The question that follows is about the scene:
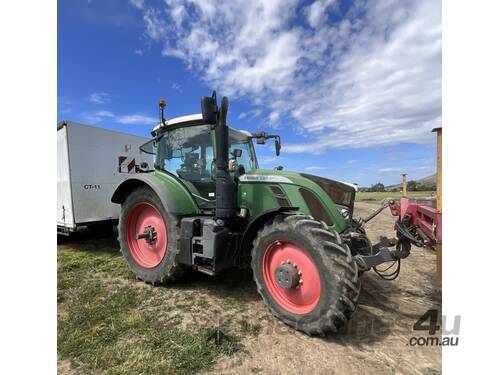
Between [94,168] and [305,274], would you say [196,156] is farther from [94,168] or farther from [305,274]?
[94,168]

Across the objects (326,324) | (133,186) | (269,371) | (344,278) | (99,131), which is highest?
(99,131)

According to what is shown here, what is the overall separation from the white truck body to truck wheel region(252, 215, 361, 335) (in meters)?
4.40

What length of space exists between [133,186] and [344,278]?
3519mm

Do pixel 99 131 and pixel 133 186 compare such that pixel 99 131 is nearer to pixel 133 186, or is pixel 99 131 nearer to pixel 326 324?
pixel 133 186

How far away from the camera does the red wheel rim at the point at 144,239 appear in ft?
13.6

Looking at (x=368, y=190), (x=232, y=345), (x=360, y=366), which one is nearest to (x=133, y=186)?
(x=232, y=345)

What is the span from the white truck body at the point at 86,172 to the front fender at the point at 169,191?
6.27 feet

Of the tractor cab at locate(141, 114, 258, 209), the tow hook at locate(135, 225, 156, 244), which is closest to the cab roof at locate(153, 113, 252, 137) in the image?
the tractor cab at locate(141, 114, 258, 209)

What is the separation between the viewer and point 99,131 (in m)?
6.02

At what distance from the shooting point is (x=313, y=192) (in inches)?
131

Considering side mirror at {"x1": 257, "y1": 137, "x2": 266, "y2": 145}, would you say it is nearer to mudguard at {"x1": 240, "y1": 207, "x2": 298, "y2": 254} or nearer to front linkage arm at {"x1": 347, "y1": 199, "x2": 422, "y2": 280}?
mudguard at {"x1": 240, "y1": 207, "x2": 298, "y2": 254}

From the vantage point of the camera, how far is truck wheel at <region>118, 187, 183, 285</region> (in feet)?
12.4

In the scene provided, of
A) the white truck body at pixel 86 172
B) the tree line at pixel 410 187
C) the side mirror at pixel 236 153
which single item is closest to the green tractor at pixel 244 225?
the side mirror at pixel 236 153

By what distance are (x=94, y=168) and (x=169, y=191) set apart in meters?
3.06
